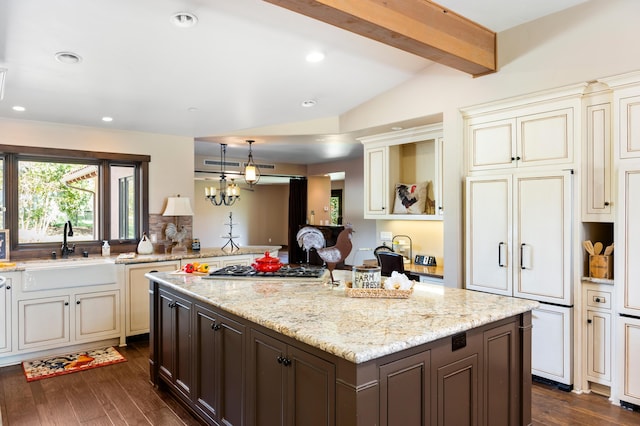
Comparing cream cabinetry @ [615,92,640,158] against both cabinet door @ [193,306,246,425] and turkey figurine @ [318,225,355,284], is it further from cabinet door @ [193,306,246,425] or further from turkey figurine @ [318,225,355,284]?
cabinet door @ [193,306,246,425]

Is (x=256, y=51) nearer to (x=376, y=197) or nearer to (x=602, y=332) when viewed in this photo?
(x=376, y=197)

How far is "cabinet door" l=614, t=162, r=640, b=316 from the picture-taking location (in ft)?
9.40

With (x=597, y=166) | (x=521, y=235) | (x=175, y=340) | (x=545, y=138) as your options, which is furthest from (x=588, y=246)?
(x=175, y=340)

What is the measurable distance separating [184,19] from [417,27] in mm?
1592

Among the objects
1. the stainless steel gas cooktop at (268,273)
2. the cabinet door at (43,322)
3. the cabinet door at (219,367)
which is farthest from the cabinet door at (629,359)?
the cabinet door at (43,322)

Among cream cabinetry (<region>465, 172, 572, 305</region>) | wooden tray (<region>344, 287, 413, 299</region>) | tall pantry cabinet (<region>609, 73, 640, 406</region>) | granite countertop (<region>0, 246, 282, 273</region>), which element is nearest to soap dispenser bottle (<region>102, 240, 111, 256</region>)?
granite countertop (<region>0, 246, 282, 273</region>)

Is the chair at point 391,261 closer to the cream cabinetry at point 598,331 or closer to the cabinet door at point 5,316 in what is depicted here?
the cream cabinetry at point 598,331

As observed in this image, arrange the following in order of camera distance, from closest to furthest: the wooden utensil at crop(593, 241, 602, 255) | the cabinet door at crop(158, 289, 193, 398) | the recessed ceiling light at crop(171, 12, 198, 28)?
1. the recessed ceiling light at crop(171, 12, 198, 28)
2. the cabinet door at crop(158, 289, 193, 398)
3. the wooden utensil at crop(593, 241, 602, 255)

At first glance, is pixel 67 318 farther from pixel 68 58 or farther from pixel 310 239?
pixel 310 239

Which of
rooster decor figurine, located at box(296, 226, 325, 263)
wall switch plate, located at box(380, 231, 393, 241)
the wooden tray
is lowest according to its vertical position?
the wooden tray

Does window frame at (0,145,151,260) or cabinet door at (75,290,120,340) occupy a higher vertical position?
window frame at (0,145,151,260)

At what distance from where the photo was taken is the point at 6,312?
3814 millimetres

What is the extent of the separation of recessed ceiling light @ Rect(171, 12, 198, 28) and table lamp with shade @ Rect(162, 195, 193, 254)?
2872mm

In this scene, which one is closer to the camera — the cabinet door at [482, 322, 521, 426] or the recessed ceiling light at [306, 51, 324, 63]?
the cabinet door at [482, 322, 521, 426]
